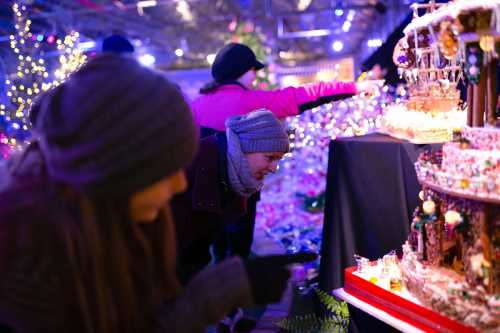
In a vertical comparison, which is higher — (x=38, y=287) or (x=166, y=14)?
(x=166, y=14)

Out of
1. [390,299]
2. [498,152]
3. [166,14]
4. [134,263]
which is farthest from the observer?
[166,14]

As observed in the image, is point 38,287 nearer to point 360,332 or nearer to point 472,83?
point 472,83

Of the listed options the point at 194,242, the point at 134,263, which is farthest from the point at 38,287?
the point at 194,242

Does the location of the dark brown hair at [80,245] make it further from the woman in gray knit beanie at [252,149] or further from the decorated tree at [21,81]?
the decorated tree at [21,81]

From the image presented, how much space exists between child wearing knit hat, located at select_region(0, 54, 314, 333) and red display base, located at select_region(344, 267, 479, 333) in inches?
42.7

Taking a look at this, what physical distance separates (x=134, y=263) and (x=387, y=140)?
62.1 inches

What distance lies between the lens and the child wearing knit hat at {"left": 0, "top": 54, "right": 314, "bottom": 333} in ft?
2.84

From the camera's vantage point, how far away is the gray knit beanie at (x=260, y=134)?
1.84m

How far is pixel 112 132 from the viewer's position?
0.86 metres

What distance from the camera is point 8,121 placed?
411cm

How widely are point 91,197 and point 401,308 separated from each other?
4.31 ft

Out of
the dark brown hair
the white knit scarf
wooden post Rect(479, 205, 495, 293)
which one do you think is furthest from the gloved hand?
the dark brown hair

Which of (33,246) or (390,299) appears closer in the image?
(33,246)

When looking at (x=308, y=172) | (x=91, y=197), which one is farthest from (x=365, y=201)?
(x=308, y=172)
